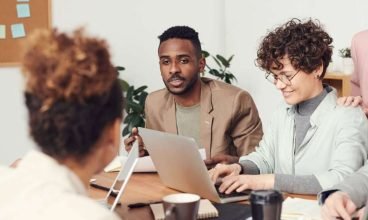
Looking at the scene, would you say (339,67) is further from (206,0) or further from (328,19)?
(206,0)

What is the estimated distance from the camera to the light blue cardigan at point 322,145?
177cm

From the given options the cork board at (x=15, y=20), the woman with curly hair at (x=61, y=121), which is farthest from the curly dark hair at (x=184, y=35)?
the woman with curly hair at (x=61, y=121)

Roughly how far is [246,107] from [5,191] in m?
1.69

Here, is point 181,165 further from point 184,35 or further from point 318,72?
point 184,35

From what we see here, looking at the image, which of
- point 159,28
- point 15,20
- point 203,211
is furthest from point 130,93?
point 203,211

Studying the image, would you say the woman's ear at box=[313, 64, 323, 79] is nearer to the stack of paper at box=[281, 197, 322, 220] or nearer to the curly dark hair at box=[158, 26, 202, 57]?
the stack of paper at box=[281, 197, 322, 220]

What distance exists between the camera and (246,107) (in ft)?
8.29

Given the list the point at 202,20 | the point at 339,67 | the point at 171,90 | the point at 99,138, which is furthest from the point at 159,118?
the point at 202,20

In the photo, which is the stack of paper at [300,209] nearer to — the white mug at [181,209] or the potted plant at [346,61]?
the white mug at [181,209]

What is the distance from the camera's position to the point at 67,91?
89 cm

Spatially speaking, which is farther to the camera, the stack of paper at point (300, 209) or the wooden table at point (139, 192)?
the wooden table at point (139, 192)

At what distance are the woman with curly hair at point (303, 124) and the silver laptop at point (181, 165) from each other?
10 cm

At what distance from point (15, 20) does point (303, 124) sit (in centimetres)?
252

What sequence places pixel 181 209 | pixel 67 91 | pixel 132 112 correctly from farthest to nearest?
1. pixel 132 112
2. pixel 181 209
3. pixel 67 91
